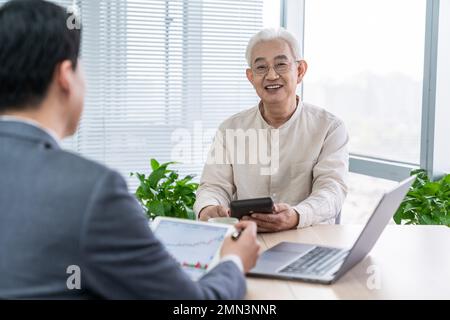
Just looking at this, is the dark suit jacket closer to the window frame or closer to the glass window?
the window frame

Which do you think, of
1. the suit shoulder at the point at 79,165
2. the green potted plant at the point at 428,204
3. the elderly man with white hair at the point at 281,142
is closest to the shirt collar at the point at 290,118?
the elderly man with white hair at the point at 281,142

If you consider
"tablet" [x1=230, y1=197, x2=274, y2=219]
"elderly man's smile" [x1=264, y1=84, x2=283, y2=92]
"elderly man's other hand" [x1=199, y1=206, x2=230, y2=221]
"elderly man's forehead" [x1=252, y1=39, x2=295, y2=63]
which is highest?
"elderly man's forehead" [x1=252, y1=39, x2=295, y2=63]

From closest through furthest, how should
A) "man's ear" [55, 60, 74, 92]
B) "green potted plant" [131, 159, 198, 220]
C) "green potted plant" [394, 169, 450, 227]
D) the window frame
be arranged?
1. "man's ear" [55, 60, 74, 92]
2. "green potted plant" [394, 169, 450, 227]
3. the window frame
4. "green potted plant" [131, 159, 198, 220]

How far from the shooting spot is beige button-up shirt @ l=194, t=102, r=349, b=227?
2.47 metres

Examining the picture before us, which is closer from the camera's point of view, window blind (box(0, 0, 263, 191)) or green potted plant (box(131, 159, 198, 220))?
green potted plant (box(131, 159, 198, 220))

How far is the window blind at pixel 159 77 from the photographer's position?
378 centimetres

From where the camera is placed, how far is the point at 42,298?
3.36 feet

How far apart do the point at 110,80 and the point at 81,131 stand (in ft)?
1.33

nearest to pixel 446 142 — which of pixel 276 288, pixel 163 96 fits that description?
pixel 163 96

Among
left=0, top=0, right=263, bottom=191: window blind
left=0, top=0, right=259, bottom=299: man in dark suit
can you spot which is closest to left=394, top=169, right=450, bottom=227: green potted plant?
left=0, top=0, right=263, bottom=191: window blind

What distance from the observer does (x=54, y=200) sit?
3.20ft

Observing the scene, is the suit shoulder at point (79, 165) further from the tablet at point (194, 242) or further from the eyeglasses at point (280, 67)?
the eyeglasses at point (280, 67)

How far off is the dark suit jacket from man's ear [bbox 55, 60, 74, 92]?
0.10 m

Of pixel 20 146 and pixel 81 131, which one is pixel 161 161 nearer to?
pixel 81 131
